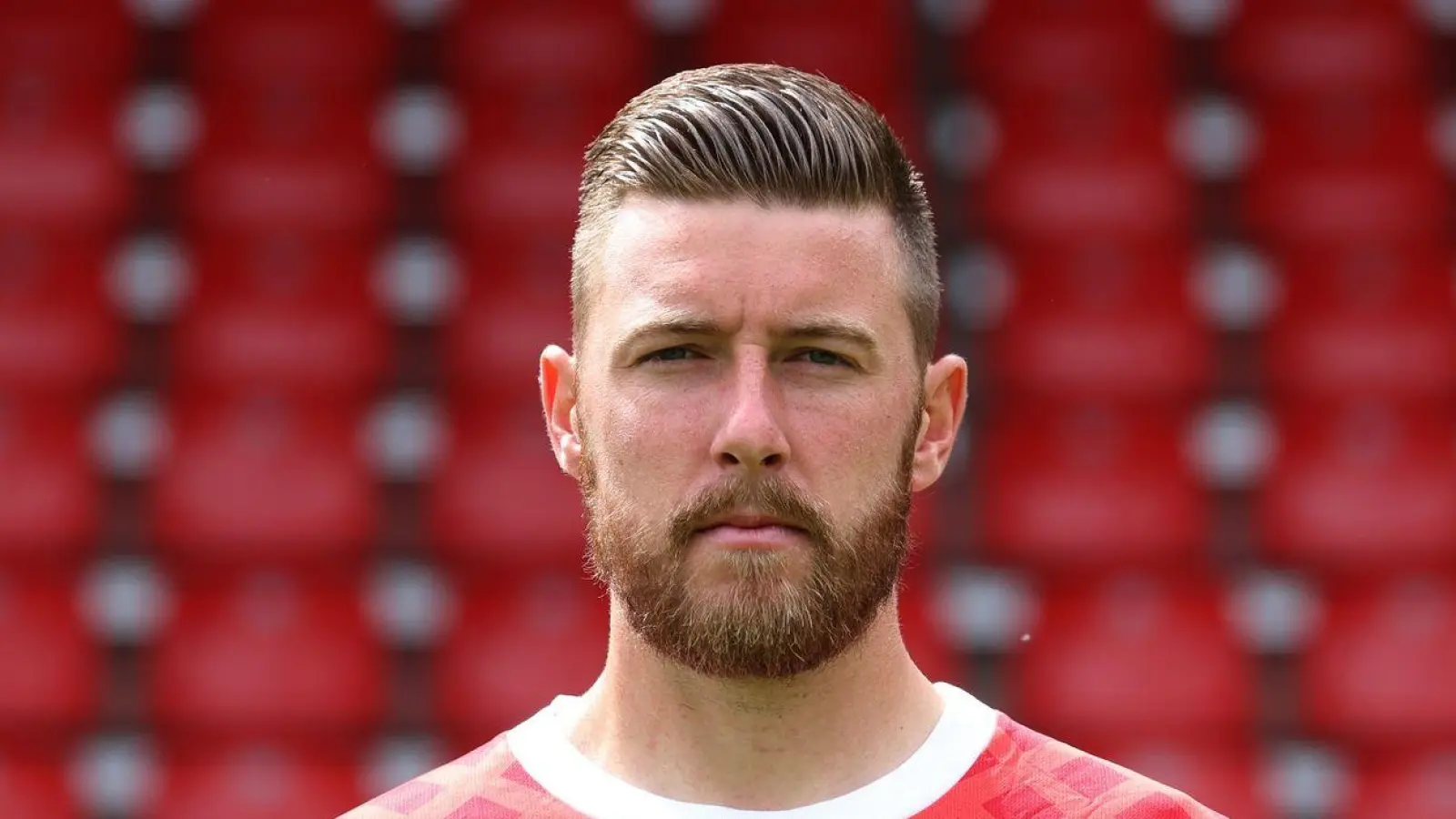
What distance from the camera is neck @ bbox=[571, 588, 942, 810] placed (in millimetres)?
1485

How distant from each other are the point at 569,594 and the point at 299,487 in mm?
675

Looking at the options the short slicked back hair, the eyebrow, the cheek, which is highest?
the short slicked back hair

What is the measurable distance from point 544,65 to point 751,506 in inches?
148

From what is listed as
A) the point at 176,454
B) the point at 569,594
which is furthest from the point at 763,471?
the point at 176,454

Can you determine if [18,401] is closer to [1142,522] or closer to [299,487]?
[299,487]

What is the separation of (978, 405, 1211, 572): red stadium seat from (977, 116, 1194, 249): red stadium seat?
49 cm

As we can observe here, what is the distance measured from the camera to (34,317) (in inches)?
181

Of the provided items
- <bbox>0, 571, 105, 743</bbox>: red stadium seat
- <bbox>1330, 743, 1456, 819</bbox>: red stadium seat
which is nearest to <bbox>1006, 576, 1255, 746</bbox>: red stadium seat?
<bbox>1330, 743, 1456, 819</bbox>: red stadium seat

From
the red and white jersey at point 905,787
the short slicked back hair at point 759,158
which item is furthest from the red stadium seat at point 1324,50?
the red and white jersey at point 905,787

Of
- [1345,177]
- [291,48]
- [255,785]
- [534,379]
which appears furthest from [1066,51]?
[255,785]

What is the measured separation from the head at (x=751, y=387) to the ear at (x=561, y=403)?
0.04 feet

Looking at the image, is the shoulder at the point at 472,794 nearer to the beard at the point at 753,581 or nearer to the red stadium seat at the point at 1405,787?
the beard at the point at 753,581

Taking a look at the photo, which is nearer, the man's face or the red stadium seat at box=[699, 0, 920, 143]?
the man's face

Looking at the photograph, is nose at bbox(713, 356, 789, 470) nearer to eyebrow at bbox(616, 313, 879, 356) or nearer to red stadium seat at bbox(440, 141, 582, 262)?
eyebrow at bbox(616, 313, 879, 356)
